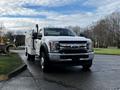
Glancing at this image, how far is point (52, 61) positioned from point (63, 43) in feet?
2.81

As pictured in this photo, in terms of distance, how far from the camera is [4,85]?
9.41 meters

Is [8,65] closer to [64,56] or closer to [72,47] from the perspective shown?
[64,56]

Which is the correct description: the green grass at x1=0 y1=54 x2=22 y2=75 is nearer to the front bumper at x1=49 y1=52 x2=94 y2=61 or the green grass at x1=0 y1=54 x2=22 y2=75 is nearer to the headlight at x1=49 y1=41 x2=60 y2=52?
the front bumper at x1=49 y1=52 x2=94 y2=61

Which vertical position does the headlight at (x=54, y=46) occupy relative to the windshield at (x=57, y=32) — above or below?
below

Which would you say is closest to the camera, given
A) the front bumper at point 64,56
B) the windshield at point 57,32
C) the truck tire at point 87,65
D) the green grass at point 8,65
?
the green grass at point 8,65

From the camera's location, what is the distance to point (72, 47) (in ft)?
41.9

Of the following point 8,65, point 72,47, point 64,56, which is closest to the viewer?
point 64,56

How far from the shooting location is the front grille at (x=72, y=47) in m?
12.7

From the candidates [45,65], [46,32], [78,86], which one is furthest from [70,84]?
[46,32]

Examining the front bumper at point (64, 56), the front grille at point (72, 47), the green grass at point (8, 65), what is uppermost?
the front grille at point (72, 47)

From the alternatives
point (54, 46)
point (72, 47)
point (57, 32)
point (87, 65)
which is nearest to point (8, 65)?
point (54, 46)

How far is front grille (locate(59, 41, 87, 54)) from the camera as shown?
1272 centimetres

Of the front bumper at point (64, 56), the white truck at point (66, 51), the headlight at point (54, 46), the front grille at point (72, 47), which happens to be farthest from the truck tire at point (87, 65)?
the headlight at point (54, 46)

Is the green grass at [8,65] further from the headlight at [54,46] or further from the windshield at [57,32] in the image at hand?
the windshield at [57,32]
